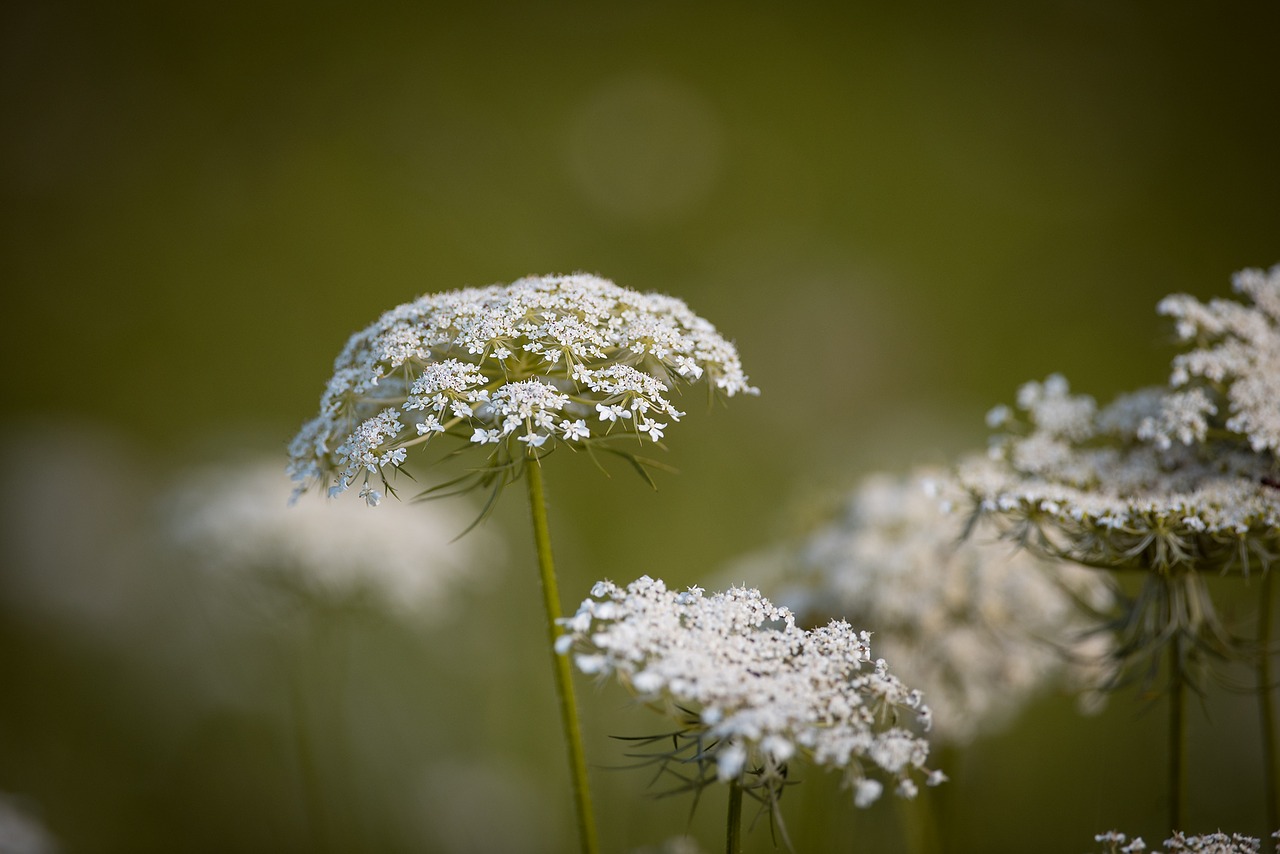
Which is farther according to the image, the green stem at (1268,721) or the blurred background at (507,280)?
the blurred background at (507,280)

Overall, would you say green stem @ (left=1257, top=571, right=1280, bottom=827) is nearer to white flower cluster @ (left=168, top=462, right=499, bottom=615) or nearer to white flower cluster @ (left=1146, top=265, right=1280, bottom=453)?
white flower cluster @ (left=1146, top=265, right=1280, bottom=453)

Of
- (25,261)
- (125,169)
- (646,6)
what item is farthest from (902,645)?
(646,6)

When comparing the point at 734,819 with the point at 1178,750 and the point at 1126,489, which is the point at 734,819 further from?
the point at 1126,489

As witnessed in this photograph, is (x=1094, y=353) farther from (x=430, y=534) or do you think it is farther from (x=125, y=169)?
(x=125, y=169)


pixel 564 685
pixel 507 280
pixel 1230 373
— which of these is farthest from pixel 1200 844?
pixel 507 280

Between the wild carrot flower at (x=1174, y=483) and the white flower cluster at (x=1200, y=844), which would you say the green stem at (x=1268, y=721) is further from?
the white flower cluster at (x=1200, y=844)

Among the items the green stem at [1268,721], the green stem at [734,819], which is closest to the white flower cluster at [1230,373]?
the green stem at [1268,721]
